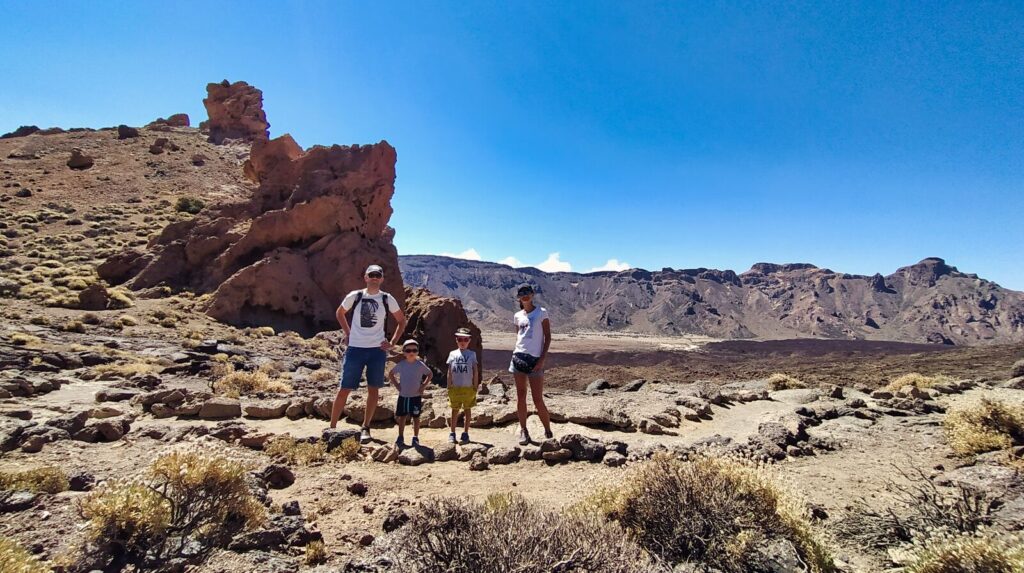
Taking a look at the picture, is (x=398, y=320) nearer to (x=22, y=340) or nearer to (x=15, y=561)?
(x=15, y=561)

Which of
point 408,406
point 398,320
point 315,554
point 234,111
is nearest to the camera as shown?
point 315,554

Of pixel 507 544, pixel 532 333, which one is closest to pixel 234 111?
pixel 532 333

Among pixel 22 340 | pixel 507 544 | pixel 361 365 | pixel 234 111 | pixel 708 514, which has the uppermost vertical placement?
pixel 234 111

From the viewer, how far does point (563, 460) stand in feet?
18.0

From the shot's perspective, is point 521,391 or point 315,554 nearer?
point 315,554

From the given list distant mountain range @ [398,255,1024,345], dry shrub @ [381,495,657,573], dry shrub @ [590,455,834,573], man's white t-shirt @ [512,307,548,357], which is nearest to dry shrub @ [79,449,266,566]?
dry shrub @ [381,495,657,573]

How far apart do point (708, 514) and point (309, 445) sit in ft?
15.0

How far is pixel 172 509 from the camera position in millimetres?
2857

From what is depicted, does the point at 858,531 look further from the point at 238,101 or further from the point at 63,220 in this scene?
the point at 238,101

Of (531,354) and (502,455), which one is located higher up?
(531,354)

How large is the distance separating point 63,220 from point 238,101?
99.3 ft

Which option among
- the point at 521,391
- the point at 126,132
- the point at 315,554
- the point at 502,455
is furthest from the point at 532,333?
the point at 126,132

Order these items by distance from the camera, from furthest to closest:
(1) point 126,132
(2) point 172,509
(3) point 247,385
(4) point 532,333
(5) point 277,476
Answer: (1) point 126,132
(3) point 247,385
(4) point 532,333
(5) point 277,476
(2) point 172,509

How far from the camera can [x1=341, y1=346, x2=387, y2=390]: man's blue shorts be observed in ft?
19.6
